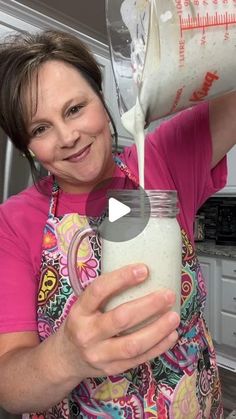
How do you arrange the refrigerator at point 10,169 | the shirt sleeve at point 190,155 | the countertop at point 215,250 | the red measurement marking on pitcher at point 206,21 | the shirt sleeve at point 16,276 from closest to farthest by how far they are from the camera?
the red measurement marking on pitcher at point 206,21 < the shirt sleeve at point 16,276 < the shirt sleeve at point 190,155 < the refrigerator at point 10,169 < the countertop at point 215,250

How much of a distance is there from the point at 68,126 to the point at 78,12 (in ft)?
3.77

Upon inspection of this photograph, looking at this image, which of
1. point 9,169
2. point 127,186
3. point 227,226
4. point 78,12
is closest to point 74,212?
point 127,186

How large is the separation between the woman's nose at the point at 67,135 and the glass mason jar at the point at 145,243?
6.6 inches

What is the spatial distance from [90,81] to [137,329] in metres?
0.48

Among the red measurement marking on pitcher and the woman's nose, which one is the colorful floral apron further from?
the red measurement marking on pitcher

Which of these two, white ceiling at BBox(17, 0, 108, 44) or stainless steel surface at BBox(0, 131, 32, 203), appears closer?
stainless steel surface at BBox(0, 131, 32, 203)

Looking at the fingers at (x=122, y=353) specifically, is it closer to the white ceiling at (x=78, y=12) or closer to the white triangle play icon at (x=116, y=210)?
the white triangle play icon at (x=116, y=210)

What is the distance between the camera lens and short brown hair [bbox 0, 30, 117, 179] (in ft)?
2.20

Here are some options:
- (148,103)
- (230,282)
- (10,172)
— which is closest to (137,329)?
(148,103)

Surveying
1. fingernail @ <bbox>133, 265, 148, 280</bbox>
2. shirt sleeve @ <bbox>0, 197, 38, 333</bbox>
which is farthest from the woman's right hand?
shirt sleeve @ <bbox>0, 197, 38, 333</bbox>

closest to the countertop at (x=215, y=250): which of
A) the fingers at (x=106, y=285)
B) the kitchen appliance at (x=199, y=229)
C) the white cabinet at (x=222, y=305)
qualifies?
the white cabinet at (x=222, y=305)

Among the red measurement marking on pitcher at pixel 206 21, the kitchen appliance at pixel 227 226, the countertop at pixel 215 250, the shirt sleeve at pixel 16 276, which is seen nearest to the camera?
the red measurement marking on pitcher at pixel 206 21

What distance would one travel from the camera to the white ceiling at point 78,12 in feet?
4.85
